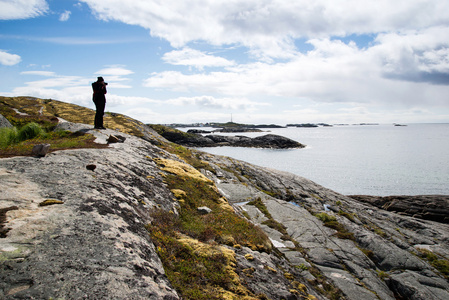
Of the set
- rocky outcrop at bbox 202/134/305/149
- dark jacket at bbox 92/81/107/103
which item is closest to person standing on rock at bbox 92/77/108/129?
dark jacket at bbox 92/81/107/103

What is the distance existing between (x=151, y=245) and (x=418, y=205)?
52667 mm

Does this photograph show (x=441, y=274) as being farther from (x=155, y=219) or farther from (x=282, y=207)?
(x=155, y=219)

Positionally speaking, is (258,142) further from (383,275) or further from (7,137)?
(7,137)

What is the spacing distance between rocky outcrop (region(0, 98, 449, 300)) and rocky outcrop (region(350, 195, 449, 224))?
18.4m

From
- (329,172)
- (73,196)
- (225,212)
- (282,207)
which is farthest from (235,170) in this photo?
(329,172)

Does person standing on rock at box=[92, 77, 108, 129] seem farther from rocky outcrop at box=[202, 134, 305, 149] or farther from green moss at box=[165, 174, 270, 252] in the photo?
rocky outcrop at box=[202, 134, 305, 149]

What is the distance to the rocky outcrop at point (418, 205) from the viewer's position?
40.2 m

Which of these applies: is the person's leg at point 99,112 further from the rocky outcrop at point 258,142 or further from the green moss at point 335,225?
the rocky outcrop at point 258,142

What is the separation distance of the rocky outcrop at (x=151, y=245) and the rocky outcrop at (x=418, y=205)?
60.3 feet

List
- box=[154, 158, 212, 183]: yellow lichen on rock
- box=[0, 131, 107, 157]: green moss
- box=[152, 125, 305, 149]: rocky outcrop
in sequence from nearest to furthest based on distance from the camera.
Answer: box=[0, 131, 107, 157]: green moss, box=[154, 158, 212, 183]: yellow lichen on rock, box=[152, 125, 305, 149]: rocky outcrop

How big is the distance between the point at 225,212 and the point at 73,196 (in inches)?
399

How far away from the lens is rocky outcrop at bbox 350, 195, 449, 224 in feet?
132

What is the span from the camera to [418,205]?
42.8 metres

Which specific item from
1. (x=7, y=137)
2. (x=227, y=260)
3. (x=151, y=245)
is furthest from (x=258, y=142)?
(x=151, y=245)
